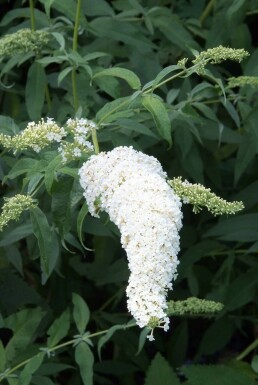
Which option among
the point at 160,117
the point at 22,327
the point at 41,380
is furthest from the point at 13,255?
the point at 160,117

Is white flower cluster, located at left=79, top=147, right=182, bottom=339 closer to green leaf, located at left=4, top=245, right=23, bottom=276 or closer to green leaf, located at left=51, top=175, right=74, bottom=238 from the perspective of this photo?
green leaf, located at left=51, top=175, right=74, bottom=238

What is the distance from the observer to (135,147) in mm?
3162

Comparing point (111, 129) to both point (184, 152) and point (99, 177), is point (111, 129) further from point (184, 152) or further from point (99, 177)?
point (99, 177)

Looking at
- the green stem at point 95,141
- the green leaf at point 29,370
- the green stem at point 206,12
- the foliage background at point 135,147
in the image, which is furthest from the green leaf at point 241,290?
the green stem at point 95,141

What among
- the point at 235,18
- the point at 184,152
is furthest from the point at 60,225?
the point at 235,18

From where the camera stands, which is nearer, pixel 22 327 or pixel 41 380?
pixel 41 380

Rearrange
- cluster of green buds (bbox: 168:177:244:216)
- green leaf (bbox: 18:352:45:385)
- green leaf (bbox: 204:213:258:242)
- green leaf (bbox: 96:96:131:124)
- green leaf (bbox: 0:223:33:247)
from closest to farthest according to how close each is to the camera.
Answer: cluster of green buds (bbox: 168:177:244:216), green leaf (bbox: 96:96:131:124), green leaf (bbox: 18:352:45:385), green leaf (bbox: 0:223:33:247), green leaf (bbox: 204:213:258:242)

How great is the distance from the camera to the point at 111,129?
10.6ft

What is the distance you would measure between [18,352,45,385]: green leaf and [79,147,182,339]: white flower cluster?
2.53ft

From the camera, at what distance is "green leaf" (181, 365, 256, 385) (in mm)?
3391

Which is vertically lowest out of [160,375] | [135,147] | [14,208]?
[160,375]

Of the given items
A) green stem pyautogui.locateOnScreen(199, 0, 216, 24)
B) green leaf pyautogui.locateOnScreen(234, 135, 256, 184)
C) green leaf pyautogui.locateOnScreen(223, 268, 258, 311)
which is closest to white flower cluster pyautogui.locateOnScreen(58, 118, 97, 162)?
green leaf pyautogui.locateOnScreen(234, 135, 256, 184)

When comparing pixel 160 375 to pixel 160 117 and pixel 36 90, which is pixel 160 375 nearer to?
pixel 36 90

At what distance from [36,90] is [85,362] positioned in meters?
1.10
